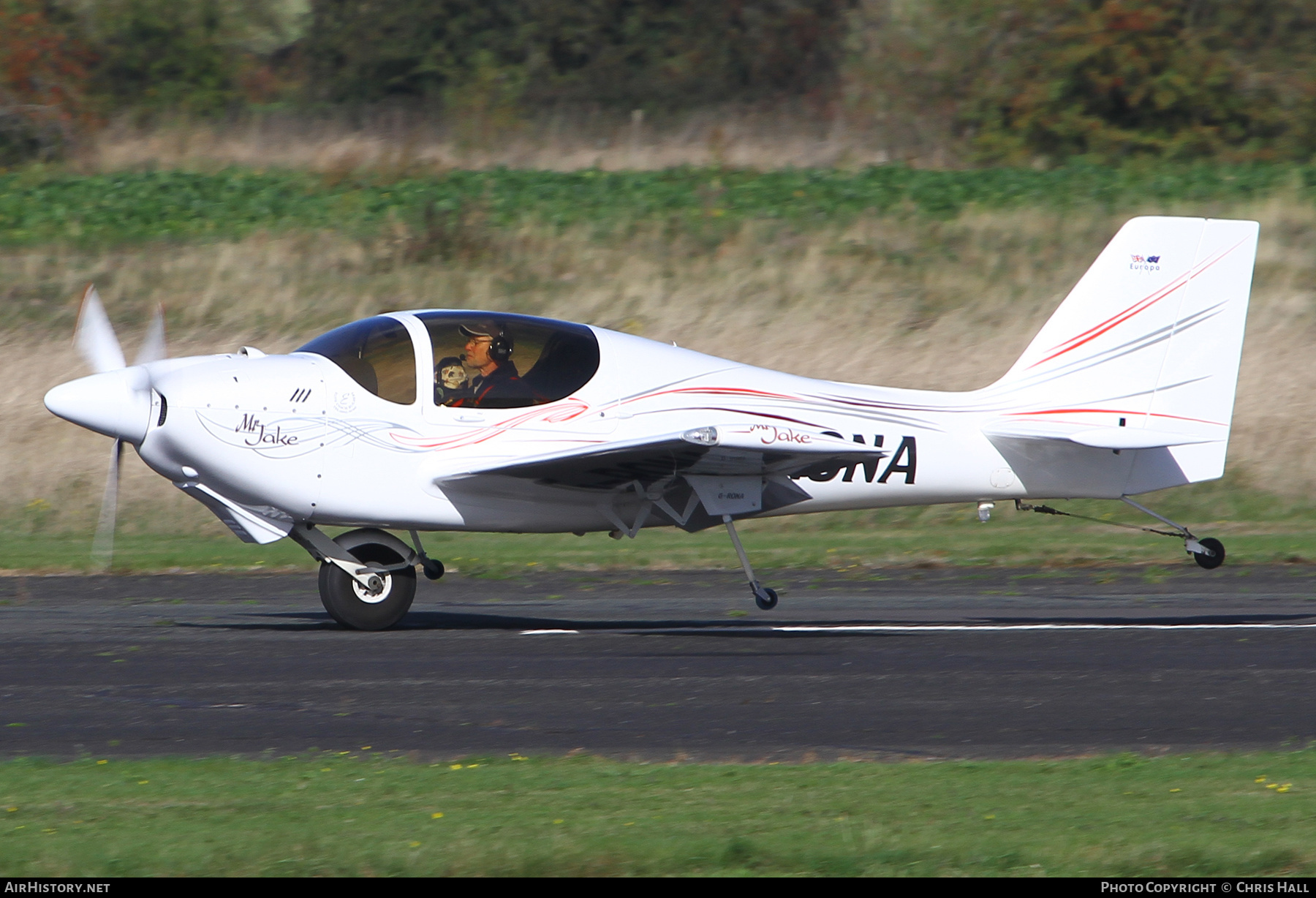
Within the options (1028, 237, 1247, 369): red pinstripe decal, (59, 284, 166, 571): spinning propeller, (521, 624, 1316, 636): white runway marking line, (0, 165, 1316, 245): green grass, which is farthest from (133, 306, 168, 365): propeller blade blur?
(0, 165, 1316, 245): green grass

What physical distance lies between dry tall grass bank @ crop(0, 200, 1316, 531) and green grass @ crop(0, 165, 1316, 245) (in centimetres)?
82

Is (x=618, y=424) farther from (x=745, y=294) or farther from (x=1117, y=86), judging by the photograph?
(x=1117, y=86)

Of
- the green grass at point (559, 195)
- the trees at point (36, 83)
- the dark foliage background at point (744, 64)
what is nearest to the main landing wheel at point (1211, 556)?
the green grass at point (559, 195)

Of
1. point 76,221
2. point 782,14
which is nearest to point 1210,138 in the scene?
point 782,14

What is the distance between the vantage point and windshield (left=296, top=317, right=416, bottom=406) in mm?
10484

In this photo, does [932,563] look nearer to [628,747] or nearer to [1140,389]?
[1140,389]

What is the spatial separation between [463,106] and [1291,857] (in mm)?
34021

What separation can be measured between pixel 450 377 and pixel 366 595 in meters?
1.74

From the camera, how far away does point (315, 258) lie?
81.4 ft

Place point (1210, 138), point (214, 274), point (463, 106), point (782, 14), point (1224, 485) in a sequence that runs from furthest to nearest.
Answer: point (782, 14)
point (463, 106)
point (1210, 138)
point (214, 274)
point (1224, 485)

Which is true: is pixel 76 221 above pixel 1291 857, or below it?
above

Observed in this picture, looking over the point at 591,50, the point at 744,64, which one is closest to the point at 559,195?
the point at 591,50

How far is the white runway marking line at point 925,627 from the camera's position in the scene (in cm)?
1103

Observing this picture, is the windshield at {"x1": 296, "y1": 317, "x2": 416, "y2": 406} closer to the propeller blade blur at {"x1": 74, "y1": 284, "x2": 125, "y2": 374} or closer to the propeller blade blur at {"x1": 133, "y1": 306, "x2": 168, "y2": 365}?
the propeller blade blur at {"x1": 133, "y1": 306, "x2": 168, "y2": 365}
